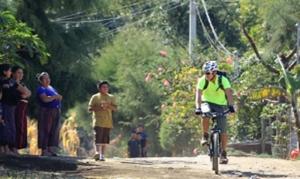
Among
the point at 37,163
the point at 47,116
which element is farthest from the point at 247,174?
the point at 47,116

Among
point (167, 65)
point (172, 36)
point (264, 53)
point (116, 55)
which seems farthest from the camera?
point (172, 36)

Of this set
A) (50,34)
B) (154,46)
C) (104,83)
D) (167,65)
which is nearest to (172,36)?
(154,46)

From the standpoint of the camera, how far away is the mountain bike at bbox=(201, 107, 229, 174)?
13.6m

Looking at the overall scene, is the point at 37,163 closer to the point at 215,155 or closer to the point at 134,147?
the point at 215,155

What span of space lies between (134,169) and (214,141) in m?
1.37

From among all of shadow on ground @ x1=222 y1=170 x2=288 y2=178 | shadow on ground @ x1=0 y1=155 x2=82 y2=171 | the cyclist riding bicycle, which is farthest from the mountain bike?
shadow on ground @ x1=0 y1=155 x2=82 y2=171

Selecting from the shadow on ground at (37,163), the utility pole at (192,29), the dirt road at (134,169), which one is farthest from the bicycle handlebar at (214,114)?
the utility pole at (192,29)

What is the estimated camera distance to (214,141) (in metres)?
13.7

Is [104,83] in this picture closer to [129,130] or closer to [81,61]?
[81,61]

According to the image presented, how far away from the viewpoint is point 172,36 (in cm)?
3969

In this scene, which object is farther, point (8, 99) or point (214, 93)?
point (8, 99)

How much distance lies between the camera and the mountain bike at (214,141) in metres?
13.6

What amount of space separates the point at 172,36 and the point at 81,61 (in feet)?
62.3

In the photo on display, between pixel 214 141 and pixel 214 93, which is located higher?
pixel 214 93
